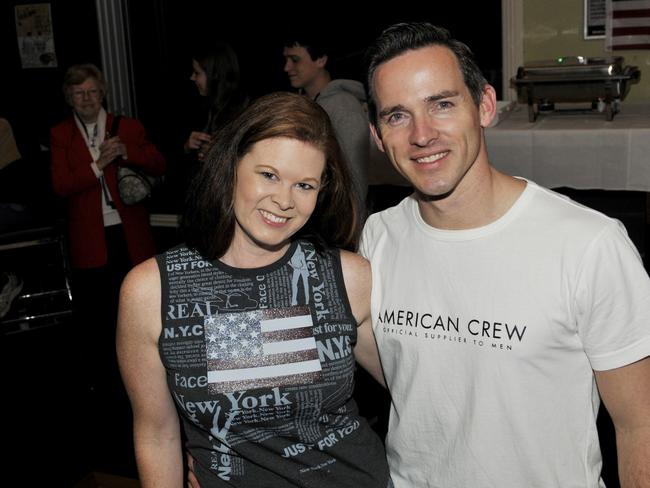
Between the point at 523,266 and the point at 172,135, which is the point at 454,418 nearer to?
the point at 523,266

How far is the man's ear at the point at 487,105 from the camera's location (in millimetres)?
1462

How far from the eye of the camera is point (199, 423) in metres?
1.41

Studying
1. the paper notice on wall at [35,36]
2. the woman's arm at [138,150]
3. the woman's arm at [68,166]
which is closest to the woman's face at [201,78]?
the woman's arm at [138,150]

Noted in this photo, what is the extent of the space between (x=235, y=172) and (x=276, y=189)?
0.37 ft

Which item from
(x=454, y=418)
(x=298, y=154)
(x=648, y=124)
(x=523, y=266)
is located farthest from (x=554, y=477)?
(x=648, y=124)

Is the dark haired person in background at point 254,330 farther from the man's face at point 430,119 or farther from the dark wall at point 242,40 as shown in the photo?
the dark wall at point 242,40

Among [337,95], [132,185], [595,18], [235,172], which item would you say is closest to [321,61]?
[337,95]

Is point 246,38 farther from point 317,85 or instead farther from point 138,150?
point 317,85

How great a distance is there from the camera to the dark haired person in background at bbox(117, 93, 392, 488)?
1.40 meters

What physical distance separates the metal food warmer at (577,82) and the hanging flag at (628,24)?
633 mm

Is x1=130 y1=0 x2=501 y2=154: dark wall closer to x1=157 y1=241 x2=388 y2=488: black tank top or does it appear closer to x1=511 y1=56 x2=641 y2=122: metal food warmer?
x1=511 y1=56 x2=641 y2=122: metal food warmer

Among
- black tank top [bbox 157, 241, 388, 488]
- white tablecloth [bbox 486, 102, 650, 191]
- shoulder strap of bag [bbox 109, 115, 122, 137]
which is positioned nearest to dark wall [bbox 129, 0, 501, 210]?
shoulder strap of bag [bbox 109, 115, 122, 137]

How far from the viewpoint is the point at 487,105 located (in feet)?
4.84

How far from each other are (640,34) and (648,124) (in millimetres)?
1048
